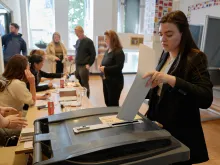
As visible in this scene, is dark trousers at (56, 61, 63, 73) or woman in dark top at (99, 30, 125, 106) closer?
woman in dark top at (99, 30, 125, 106)

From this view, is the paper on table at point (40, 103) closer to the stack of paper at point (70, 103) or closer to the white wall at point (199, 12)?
the stack of paper at point (70, 103)

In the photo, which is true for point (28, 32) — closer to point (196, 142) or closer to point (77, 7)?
point (77, 7)

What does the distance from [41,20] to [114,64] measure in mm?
5108

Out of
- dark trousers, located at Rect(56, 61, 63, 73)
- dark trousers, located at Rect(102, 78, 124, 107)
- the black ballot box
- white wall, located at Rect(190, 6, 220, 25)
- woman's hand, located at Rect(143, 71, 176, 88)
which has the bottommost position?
dark trousers, located at Rect(102, 78, 124, 107)

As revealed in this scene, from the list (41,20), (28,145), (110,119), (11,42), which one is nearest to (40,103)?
(28,145)

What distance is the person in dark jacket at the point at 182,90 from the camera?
33.7 inches

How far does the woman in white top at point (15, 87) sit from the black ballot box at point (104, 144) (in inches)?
40.6

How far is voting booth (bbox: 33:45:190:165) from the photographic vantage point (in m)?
0.53

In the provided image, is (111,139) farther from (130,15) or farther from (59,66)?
(130,15)

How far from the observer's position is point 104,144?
55 cm

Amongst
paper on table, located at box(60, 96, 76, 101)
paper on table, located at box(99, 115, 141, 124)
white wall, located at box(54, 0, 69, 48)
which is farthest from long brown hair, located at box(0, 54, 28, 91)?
white wall, located at box(54, 0, 69, 48)

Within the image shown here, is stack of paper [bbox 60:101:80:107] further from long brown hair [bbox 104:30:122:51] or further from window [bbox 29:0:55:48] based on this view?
window [bbox 29:0:55:48]

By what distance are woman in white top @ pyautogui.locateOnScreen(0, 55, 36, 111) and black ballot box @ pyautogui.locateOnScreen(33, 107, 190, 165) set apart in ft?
3.39

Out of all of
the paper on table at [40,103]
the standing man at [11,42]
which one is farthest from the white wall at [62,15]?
the paper on table at [40,103]
